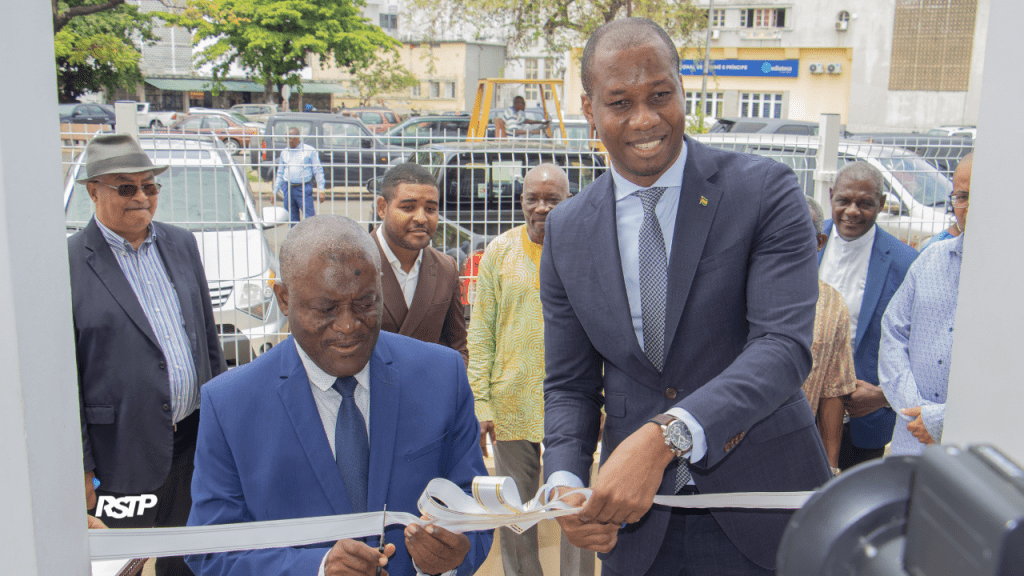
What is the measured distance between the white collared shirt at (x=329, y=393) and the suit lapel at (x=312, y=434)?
0.03 m

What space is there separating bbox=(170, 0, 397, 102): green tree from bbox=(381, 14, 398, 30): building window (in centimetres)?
3855

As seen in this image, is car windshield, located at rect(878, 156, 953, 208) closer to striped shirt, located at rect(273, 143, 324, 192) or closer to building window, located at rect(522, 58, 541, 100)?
striped shirt, located at rect(273, 143, 324, 192)

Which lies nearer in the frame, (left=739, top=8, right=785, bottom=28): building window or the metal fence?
the metal fence

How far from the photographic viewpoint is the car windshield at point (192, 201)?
5223 mm

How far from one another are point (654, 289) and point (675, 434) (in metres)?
0.42

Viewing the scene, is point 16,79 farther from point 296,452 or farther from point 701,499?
point 701,499

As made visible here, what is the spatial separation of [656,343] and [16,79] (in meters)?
1.42

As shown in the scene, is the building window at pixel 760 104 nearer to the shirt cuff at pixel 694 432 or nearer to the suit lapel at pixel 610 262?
the suit lapel at pixel 610 262

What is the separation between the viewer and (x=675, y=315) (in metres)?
1.93

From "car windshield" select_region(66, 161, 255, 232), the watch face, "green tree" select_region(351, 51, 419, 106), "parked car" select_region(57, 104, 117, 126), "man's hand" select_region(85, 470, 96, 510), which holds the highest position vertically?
"green tree" select_region(351, 51, 419, 106)

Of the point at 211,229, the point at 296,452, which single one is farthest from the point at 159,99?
the point at 296,452

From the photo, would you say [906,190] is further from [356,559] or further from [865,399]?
[356,559]

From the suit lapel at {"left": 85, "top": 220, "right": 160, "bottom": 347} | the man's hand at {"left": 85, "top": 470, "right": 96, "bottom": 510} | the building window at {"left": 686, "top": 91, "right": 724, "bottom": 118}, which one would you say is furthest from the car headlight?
the building window at {"left": 686, "top": 91, "right": 724, "bottom": 118}

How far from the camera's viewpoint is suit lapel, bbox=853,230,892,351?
3.97 meters
